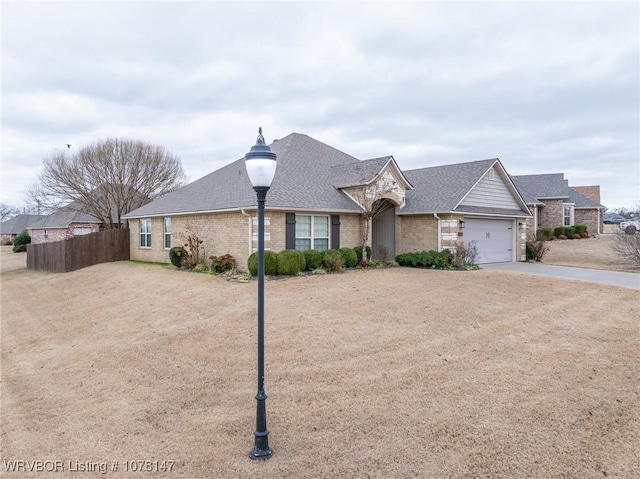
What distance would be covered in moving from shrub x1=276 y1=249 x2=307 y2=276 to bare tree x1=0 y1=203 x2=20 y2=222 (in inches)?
3836

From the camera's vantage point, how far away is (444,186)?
19438 millimetres

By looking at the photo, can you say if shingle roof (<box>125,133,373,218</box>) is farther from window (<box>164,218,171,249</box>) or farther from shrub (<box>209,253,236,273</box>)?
shrub (<box>209,253,236,273</box>)

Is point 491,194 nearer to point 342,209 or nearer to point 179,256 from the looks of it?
point 342,209

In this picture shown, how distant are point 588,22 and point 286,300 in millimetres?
12882

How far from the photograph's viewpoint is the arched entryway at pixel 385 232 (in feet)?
63.3

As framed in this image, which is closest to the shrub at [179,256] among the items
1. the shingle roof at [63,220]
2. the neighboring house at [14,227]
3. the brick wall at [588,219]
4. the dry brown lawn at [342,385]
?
the dry brown lawn at [342,385]

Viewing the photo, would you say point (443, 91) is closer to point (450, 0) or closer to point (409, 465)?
point (450, 0)

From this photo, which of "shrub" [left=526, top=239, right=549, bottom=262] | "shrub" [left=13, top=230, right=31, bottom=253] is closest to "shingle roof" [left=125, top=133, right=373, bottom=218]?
"shrub" [left=526, top=239, right=549, bottom=262]

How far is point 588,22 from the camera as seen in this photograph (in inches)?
499

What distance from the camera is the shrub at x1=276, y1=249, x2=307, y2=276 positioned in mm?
14266

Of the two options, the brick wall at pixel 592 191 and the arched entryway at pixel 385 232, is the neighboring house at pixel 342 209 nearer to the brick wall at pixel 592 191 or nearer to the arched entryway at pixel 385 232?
the arched entryway at pixel 385 232

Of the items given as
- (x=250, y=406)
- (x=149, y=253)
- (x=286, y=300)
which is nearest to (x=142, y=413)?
(x=250, y=406)

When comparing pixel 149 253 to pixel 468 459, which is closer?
pixel 468 459

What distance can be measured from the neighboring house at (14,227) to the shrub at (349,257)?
198ft
